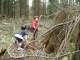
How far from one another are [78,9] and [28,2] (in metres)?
22.7

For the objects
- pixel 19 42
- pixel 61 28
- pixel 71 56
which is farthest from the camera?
pixel 19 42

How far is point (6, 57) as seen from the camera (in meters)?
8.57

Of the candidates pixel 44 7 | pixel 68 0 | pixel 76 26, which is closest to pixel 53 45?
pixel 76 26

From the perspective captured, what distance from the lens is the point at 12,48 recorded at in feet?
31.0

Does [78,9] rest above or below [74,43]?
above

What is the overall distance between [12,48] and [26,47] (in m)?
0.71

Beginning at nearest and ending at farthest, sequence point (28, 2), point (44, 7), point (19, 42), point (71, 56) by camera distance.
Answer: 1. point (71, 56)
2. point (19, 42)
3. point (44, 7)
4. point (28, 2)

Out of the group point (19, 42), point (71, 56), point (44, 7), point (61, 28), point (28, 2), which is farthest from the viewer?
point (28, 2)

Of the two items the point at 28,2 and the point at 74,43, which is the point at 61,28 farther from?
the point at 28,2

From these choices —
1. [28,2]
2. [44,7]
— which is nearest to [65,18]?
[44,7]

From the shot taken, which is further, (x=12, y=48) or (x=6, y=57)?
(x=12, y=48)

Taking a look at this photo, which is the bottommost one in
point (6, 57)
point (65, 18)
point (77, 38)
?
point (6, 57)

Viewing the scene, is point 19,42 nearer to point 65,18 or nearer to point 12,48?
point 12,48

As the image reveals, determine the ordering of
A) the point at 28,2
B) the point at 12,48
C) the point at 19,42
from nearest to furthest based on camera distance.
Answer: the point at 12,48 < the point at 19,42 < the point at 28,2
